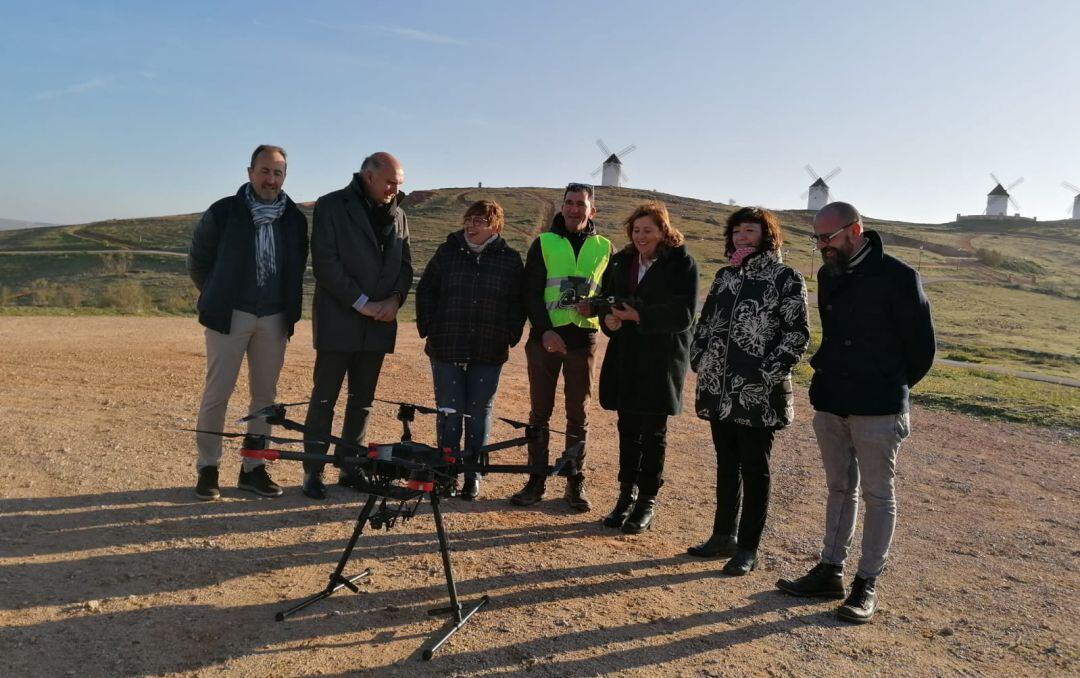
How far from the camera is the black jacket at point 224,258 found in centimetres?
506

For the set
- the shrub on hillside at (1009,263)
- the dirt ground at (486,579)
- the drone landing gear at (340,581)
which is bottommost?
the dirt ground at (486,579)

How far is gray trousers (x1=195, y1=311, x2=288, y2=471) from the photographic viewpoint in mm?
5188

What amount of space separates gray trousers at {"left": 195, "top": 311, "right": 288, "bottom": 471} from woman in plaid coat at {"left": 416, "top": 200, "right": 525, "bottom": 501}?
106 cm

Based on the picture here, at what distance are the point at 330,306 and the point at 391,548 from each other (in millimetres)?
1733

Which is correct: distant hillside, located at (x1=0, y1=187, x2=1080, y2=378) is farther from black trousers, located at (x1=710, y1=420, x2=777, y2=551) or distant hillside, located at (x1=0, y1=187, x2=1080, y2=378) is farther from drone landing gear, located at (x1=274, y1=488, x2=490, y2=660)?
drone landing gear, located at (x1=274, y1=488, x2=490, y2=660)

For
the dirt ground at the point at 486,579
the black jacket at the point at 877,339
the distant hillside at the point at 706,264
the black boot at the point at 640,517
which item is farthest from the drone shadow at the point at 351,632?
the distant hillside at the point at 706,264

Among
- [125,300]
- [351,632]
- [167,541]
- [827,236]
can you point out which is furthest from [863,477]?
[125,300]

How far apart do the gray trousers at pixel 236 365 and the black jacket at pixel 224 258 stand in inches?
4.0

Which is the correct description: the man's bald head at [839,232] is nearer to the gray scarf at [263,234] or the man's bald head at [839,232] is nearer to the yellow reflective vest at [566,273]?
the yellow reflective vest at [566,273]

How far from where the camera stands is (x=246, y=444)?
10.4ft

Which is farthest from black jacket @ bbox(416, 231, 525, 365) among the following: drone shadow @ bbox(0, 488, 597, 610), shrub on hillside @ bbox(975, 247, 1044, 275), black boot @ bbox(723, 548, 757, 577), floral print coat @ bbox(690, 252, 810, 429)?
shrub on hillside @ bbox(975, 247, 1044, 275)

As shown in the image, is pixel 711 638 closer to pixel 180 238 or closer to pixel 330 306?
pixel 330 306

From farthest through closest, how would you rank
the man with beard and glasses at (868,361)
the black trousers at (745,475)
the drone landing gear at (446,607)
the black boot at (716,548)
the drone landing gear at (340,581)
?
the black boot at (716,548) < the black trousers at (745,475) < the man with beard and glasses at (868,361) < the drone landing gear at (340,581) < the drone landing gear at (446,607)

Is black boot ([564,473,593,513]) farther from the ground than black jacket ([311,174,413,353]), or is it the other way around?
black jacket ([311,174,413,353])
